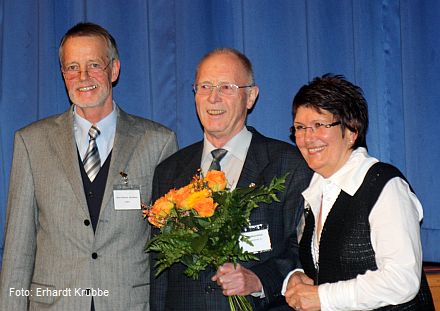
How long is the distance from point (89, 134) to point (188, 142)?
0.85m

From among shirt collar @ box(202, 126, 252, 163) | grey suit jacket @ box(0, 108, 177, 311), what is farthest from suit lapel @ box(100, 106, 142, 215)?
shirt collar @ box(202, 126, 252, 163)

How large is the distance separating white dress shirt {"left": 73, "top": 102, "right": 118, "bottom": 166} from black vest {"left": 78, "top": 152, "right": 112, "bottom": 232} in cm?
Result: 8

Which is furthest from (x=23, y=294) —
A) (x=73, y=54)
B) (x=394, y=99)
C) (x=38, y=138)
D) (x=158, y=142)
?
(x=394, y=99)

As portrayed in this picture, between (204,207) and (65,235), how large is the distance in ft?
3.04

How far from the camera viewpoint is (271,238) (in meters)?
2.87

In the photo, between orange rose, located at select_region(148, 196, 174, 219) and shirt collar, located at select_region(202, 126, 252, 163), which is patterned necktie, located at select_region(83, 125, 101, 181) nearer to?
shirt collar, located at select_region(202, 126, 252, 163)

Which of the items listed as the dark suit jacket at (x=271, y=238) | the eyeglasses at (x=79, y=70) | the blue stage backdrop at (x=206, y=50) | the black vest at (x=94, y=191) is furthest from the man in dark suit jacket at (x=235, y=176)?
the blue stage backdrop at (x=206, y=50)

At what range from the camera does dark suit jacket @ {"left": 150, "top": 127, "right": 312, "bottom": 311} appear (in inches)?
111

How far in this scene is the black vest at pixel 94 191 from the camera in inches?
121

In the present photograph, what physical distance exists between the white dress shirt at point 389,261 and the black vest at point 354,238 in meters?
0.03

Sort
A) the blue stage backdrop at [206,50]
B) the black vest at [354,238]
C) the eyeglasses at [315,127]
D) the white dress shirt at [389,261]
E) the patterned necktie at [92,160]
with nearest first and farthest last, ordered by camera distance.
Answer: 1. the white dress shirt at [389,261]
2. the black vest at [354,238]
3. the eyeglasses at [315,127]
4. the patterned necktie at [92,160]
5. the blue stage backdrop at [206,50]

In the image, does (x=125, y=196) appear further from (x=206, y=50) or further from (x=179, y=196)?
(x=206, y=50)

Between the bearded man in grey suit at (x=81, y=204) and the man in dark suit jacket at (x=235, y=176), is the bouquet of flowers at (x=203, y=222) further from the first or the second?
the bearded man in grey suit at (x=81, y=204)

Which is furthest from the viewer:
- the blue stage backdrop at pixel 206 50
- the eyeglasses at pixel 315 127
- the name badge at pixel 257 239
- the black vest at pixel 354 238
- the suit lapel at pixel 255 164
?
the blue stage backdrop at pixel 206 50
